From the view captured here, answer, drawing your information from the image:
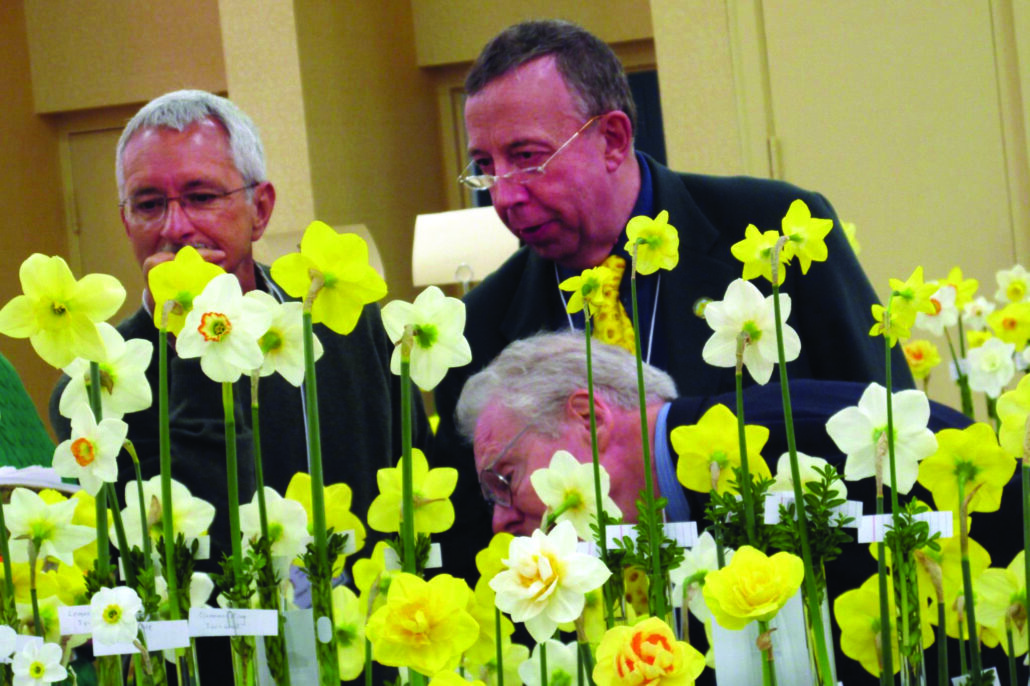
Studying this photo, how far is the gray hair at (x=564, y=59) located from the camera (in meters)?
1.65

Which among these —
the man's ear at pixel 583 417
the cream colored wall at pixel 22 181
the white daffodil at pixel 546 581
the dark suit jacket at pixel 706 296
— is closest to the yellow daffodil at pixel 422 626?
the white daffodil at pixel 546 581

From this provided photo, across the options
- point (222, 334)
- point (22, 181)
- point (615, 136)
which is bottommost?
point (222, 334)

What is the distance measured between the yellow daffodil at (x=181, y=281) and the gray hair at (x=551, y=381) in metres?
0.55

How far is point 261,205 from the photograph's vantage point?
172cm

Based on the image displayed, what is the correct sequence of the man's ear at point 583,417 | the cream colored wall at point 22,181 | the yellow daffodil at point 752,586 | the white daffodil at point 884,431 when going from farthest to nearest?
the cream colored wall at point 22,181 < the man's ear at point 583,417 < the white daffodil at point 884,431 < the yellow daffodil at point 752,586

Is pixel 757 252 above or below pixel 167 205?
below

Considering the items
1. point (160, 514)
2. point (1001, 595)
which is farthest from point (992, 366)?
point (160, 514)

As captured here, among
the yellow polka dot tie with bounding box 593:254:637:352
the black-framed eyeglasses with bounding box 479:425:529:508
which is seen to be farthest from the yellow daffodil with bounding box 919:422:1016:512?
the yellow polka dot tie with bounding box 593:254:637:352

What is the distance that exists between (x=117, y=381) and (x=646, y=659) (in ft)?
1.11

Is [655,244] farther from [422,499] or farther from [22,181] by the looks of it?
[22,181]

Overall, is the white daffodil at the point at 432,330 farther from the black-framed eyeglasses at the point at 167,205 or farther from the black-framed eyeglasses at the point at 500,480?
the black-framed eyeglasses at the point at 167,205

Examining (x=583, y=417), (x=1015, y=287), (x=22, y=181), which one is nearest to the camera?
(x=583, y=417)

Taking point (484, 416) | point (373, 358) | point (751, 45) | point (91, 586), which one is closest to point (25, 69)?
point (751, 45)

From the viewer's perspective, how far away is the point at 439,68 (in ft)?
18.5
